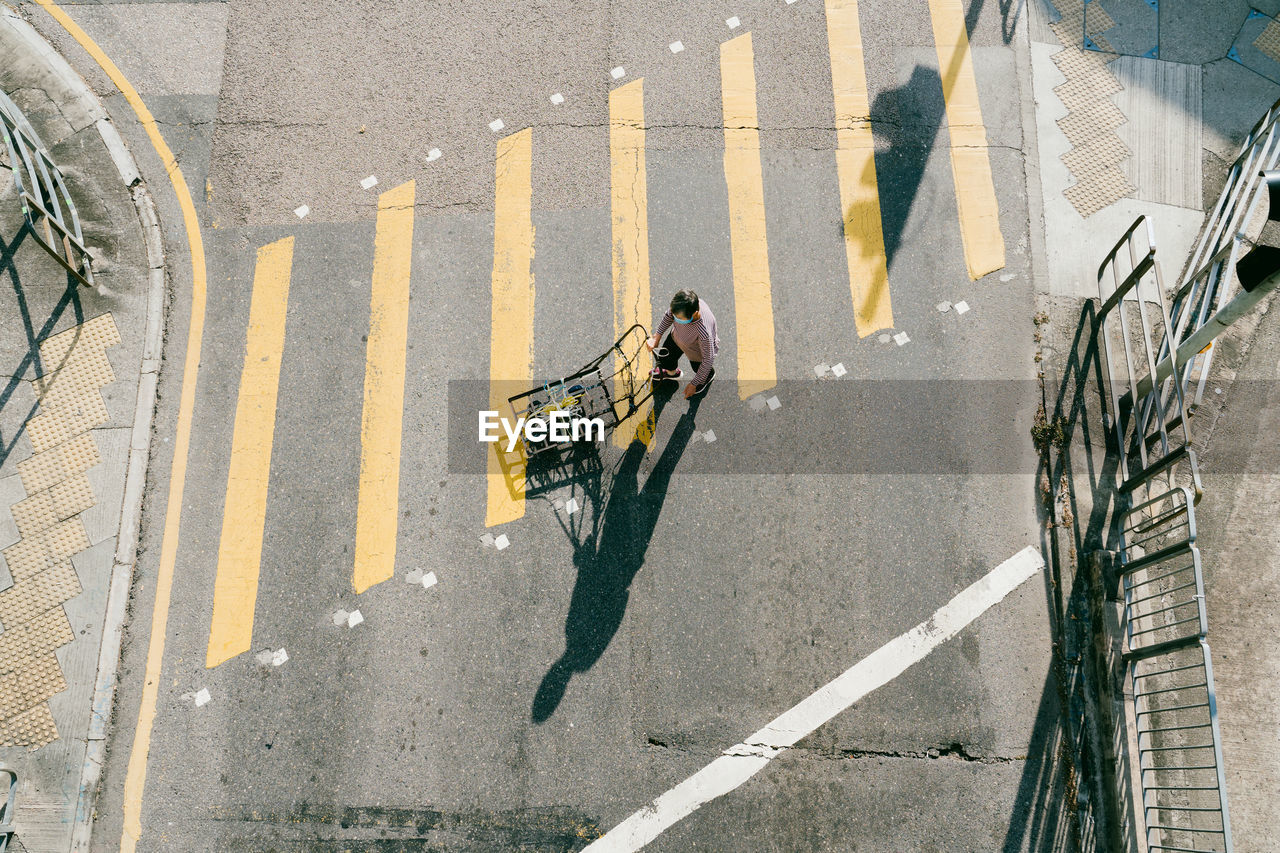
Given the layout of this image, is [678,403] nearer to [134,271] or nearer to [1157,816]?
[1157,816]

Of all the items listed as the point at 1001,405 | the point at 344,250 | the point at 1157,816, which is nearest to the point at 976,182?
the point at 1001,405

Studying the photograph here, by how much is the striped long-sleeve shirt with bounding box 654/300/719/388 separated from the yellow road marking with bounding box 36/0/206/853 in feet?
16.3

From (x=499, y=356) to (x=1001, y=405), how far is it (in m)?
5.23

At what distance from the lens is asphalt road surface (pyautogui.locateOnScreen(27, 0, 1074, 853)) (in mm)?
6441

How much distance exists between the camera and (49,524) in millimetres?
7086

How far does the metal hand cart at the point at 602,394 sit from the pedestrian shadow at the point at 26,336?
4817 mm

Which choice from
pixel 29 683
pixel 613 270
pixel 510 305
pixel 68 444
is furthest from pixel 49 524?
pixel 613 270

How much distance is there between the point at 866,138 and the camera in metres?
8.47

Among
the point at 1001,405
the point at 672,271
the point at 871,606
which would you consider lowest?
the point at 871,606

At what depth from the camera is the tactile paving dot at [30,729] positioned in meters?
6.50

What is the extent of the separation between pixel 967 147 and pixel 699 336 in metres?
4.53

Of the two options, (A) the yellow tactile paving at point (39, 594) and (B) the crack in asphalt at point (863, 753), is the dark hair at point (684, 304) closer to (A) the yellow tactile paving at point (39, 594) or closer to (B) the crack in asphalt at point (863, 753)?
(B) the crack in asphalt at point (863, 753)

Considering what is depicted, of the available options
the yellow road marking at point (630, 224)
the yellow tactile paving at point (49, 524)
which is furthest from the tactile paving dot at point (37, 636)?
the yellow road marking at point (630, 224)

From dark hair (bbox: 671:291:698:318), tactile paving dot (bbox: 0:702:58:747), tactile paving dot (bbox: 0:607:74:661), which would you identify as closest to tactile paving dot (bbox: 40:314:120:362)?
tactile paving dot (bbox: 0:607:74:661)
